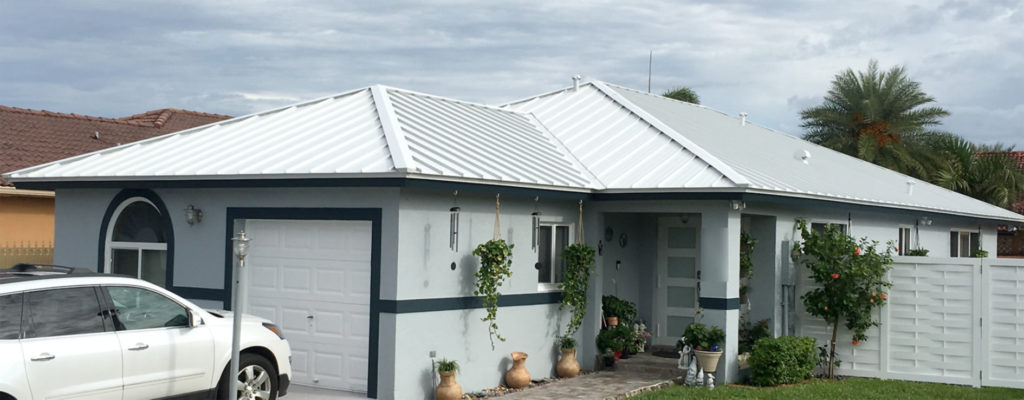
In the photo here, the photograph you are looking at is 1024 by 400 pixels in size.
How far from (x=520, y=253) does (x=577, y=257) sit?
87cm

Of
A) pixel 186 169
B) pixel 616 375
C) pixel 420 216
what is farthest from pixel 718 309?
pixel 186 169

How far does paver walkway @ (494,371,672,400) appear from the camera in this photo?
12.7 metres

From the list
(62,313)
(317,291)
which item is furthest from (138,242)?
(62,313)

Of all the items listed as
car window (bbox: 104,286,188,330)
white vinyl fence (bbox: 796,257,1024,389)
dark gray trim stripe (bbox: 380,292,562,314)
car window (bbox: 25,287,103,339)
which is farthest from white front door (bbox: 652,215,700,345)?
car window (bbox: 25,287,103,339)

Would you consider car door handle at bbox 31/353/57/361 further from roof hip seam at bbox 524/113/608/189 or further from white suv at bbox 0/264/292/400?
roof hip seam at bbox 524/113/608/189

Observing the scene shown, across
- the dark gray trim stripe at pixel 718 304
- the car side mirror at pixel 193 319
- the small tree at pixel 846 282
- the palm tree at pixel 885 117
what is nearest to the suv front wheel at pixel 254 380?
the car side mirror at pixel 193 319

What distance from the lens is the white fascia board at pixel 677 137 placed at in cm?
1370

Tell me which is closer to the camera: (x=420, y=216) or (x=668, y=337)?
(x=420, y=216)

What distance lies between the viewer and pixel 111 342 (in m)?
9.14

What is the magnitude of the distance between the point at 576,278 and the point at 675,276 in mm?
3007

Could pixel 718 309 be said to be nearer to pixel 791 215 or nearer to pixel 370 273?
pixel 791 215

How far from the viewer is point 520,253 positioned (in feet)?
44.7

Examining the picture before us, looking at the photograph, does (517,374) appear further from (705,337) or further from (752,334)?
(752,334)

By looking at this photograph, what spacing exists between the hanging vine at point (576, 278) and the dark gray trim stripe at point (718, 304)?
1594mm
